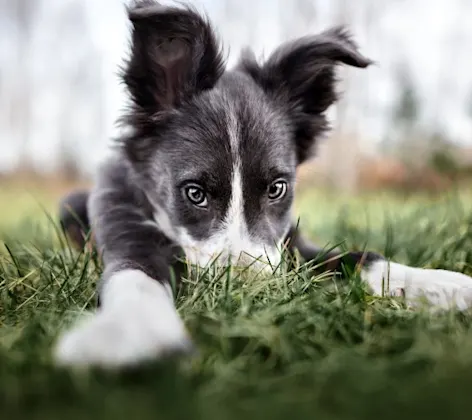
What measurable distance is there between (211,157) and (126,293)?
1077mm

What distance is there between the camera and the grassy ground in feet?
5.26

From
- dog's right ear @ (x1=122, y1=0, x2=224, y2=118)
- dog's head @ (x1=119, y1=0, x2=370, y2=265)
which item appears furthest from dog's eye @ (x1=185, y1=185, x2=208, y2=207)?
dog's right ear @ (x1=122, y1=0, x2=224, y2=118)

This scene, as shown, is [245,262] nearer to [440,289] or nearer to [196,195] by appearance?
[196,195]

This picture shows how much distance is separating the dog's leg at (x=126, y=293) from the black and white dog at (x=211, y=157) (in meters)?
0.01

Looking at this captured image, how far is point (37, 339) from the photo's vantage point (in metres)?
2.22

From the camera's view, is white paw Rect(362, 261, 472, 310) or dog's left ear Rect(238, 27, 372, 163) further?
dog's left ear Rect(238, 27, 372, 163)

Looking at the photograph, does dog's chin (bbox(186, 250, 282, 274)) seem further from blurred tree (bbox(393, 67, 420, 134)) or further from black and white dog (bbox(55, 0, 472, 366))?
blurred tree (bbox(393, 67, 420, 134))

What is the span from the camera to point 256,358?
6.86 ft

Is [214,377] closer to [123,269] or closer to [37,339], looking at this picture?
[37,339]

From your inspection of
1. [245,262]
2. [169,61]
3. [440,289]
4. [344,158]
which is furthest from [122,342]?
[344,158]

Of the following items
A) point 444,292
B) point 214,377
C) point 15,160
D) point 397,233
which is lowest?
point 15,160

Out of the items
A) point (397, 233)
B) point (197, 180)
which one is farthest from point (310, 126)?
point (397, 233)

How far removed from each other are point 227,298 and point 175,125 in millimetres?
1271

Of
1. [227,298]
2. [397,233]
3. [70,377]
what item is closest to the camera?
[70,377]
